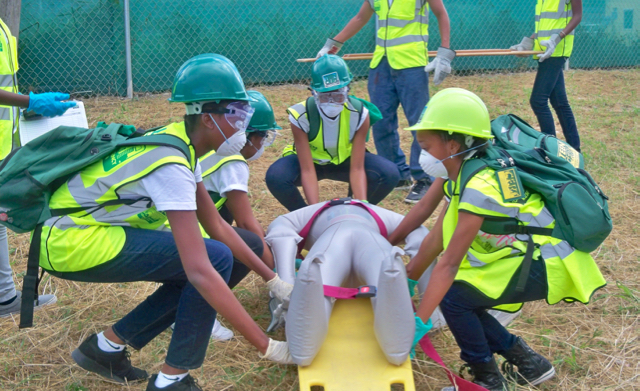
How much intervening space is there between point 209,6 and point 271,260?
5696 mm

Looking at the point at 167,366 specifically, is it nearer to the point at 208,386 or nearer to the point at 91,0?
the point at 208,386

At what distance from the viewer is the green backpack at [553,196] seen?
6.87ft

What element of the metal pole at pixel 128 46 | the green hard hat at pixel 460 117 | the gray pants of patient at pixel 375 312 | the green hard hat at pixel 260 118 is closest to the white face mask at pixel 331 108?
the green hard hat at pixel 260 118

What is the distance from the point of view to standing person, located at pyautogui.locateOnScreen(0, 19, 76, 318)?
2850 millimetres

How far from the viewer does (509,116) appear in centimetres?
266

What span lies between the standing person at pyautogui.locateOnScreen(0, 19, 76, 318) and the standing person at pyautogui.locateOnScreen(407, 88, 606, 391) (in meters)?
1.84

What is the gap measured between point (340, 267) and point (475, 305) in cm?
63

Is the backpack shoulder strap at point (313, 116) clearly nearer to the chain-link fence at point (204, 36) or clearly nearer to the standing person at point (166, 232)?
the standing person at point (166, 232)

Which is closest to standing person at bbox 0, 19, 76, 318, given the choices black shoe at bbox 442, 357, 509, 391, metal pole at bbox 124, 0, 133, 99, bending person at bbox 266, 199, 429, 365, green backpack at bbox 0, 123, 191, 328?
green backpack at bbox 0, 123, 191, 328

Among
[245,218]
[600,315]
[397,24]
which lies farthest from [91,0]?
[600,315]

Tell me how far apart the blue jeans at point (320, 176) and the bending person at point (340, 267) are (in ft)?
2.02

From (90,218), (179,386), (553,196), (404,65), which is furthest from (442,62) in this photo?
(179,386)

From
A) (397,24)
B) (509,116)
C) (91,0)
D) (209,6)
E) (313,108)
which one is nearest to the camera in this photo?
(509,116)

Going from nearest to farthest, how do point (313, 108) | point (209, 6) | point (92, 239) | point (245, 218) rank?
1. point (92, 239)
2. point (245, 218)
3. point (313, 108)
4. point (209, 6)
